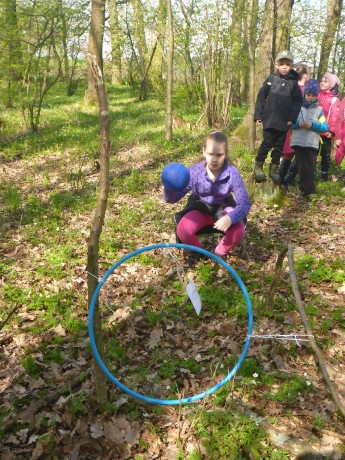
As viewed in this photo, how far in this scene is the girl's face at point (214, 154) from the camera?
4359 mm

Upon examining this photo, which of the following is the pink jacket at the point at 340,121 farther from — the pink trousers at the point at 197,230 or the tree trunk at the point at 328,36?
the tree trunk at the point at 328,36

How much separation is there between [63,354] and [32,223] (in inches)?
120

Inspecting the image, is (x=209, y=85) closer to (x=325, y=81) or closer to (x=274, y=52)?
(x=274, y=52)

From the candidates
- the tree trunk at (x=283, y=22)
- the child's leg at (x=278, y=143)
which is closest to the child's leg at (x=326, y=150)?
the child's leg at (x=278, y=143)

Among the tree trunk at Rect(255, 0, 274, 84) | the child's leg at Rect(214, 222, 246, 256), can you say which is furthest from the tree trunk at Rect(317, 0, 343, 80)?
the child's leg at Rect(214, 222, 246, 256)

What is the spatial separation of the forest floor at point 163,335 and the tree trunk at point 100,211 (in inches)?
11.6

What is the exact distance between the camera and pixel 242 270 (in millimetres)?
4988

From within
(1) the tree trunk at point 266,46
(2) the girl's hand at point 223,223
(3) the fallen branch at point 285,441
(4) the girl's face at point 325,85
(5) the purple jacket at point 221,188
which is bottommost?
(3) the fallen branch at point 285,441

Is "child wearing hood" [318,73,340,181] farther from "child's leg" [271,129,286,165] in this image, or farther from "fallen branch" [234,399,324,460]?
"fallen branch" [234,399,324,460]

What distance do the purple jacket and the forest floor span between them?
33.7 inches

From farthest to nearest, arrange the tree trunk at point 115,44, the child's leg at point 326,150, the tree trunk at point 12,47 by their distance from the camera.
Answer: the tree trunk at point 115,44, the tree trunk at point 12,47, the child's leg at point 326,150

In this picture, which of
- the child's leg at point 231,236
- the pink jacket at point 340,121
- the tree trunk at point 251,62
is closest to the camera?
the child's leg at point 231,236

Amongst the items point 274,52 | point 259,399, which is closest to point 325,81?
point 274,52

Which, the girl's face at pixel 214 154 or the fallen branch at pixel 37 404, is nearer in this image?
the fallen branch at pixel 37 404
